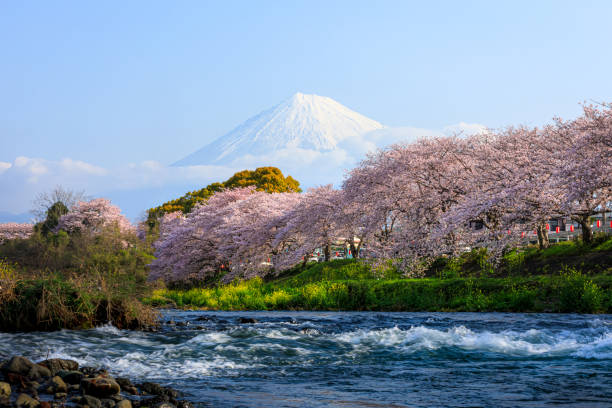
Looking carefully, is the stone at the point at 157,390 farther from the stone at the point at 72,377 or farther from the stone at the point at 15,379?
the stone at the point at 15,379

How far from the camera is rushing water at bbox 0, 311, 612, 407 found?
364 inches

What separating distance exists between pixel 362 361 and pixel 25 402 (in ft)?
22.6

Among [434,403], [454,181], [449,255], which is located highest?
[454,181]

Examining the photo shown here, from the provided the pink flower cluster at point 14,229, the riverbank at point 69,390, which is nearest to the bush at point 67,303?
the riverbank at point 69,390

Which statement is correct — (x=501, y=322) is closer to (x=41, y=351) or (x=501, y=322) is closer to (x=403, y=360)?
(x=403, y=360)

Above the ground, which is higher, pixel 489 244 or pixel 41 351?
pixel 489 244

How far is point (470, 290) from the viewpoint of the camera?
2484 cm

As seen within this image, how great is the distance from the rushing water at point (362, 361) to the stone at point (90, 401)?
152cm

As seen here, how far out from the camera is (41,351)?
1301 cm

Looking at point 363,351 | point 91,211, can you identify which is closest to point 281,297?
point 363,351

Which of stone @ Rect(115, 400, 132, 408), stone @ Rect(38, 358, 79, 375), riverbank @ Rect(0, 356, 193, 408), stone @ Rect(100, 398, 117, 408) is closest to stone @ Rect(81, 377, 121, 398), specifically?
riverbank @ Rect(0, 356, 193, 408)

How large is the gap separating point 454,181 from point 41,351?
23758 mm

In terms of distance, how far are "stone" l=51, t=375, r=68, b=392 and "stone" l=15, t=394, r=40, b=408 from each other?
887 mm

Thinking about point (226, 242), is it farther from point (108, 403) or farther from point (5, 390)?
point (108, 403)
